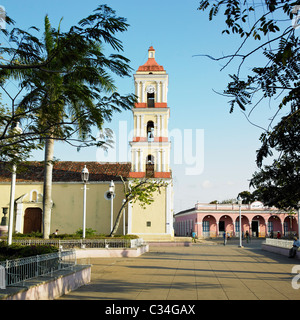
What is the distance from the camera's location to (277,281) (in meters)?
11.3

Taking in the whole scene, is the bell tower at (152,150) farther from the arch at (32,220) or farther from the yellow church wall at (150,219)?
the arch at (32,220)

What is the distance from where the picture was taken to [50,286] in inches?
317

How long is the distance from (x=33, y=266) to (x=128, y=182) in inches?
940

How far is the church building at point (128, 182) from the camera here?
3170 cm

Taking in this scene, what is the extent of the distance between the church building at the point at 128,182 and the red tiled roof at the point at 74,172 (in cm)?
9

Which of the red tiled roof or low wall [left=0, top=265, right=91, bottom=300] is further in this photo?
the red tiled roof

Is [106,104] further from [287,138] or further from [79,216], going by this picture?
[79,216]

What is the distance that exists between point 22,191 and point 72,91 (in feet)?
89.7

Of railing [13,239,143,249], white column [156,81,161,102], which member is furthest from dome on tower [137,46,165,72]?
railing [13,239,143,249]

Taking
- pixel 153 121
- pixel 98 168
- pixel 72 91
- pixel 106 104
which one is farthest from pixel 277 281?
pixel 98 168

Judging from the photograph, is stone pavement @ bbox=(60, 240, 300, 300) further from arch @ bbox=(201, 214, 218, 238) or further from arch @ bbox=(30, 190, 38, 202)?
arch @ bbox=(201, 214, 218, 238)

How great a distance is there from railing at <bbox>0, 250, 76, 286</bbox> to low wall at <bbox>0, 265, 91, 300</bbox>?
7.5 inches

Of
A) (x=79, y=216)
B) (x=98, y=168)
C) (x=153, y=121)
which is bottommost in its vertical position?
(x=79, y=216)

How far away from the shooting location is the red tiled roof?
112 ft
